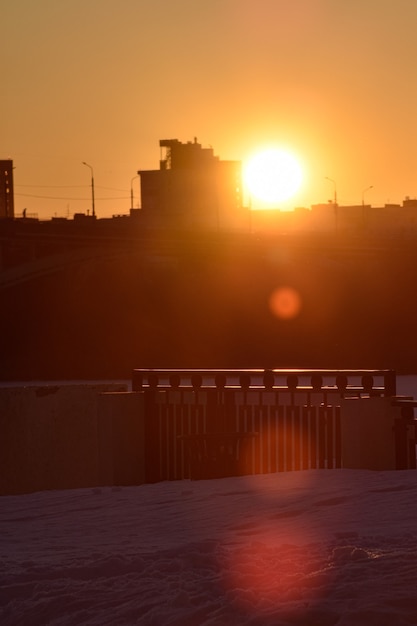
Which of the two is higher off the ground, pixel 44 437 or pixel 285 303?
pixel 285 303

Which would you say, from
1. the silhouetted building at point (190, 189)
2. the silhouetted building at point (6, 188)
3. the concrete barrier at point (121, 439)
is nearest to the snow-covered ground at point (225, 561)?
the concrete barrier at point (121, 439)

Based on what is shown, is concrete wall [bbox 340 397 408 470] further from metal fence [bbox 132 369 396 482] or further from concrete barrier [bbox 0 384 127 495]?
concrete barrier [bbox 0 384 127 495]

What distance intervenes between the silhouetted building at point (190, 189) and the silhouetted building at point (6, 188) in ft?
61.5

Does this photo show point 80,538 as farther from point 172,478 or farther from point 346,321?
point 346,321

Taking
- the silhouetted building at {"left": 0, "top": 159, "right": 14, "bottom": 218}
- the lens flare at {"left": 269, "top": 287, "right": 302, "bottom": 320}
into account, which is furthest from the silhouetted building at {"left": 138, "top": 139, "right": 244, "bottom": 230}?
the lens flare at {"left": 269, "top": 287, "right": 302, "bottom": 320}

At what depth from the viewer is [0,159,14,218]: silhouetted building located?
129 metres

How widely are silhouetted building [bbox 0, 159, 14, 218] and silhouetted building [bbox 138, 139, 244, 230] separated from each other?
738 inches

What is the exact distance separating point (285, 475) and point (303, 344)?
6313 cm

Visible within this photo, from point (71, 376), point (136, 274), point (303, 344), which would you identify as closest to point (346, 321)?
point (303, 344)

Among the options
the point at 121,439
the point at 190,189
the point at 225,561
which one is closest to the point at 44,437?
the point at 121,439

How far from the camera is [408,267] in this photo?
91.5 meters

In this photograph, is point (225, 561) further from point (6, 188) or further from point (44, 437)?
point (6, 188)

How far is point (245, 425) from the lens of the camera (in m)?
16.2

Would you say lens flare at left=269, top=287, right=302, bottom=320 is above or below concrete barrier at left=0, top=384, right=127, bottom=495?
above
